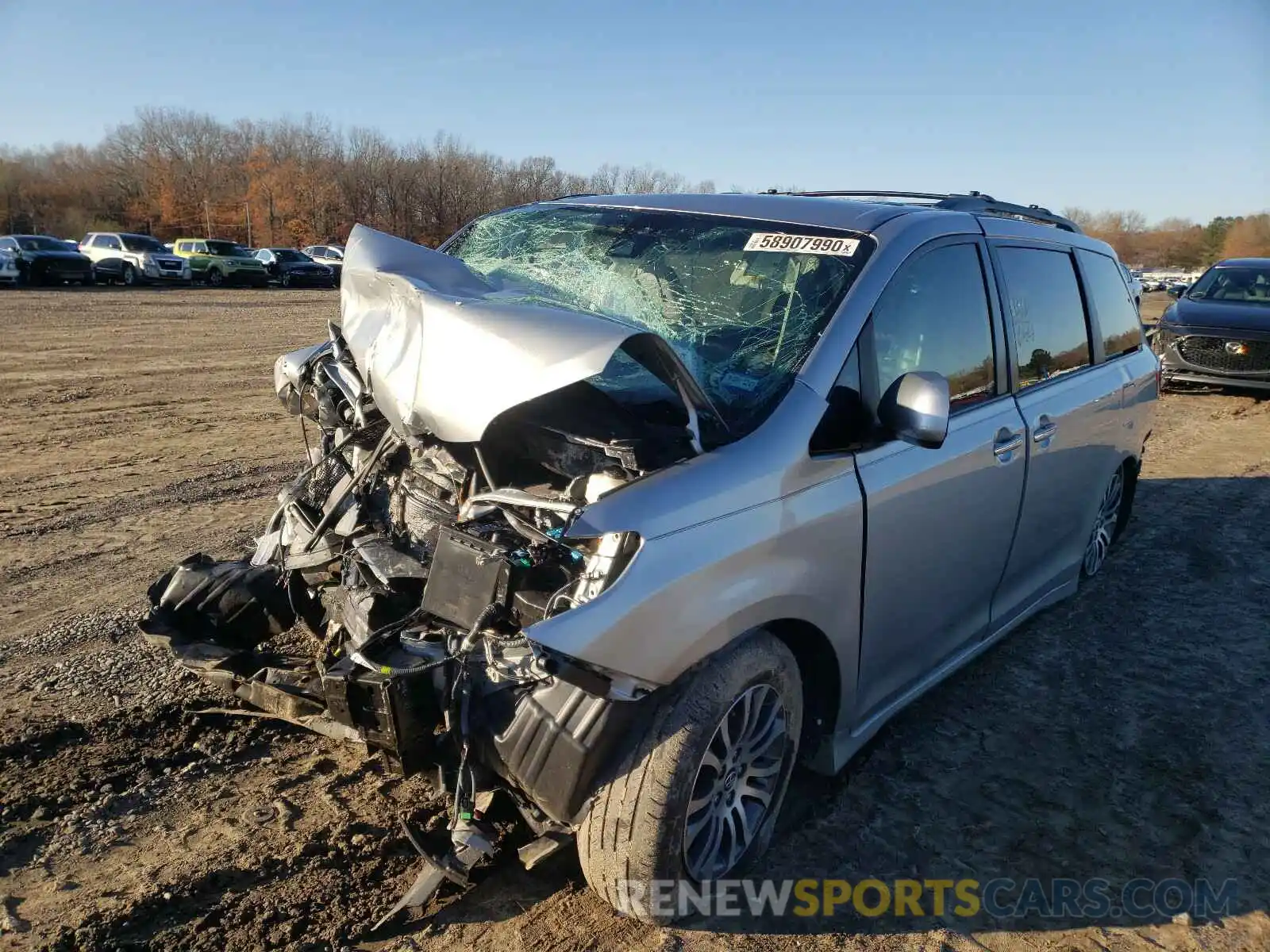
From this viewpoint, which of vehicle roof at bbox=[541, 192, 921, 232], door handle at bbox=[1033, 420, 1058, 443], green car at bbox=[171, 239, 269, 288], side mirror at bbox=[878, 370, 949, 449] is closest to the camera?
side mirror at bbox=[878, 370, 949, 449]

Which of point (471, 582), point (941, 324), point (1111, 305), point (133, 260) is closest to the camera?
point (471, 582)

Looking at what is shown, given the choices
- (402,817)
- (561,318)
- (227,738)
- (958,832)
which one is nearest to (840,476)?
(561,318)

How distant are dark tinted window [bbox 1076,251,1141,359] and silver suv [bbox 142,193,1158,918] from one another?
2.47 feet

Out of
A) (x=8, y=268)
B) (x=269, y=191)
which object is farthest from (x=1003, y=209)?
(x=269, y=191)

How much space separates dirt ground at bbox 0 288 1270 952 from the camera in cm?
255

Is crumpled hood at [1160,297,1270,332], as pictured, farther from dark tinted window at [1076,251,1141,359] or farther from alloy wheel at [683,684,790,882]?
alloy wheel at [683,684,790,882]

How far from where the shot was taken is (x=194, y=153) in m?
70.3

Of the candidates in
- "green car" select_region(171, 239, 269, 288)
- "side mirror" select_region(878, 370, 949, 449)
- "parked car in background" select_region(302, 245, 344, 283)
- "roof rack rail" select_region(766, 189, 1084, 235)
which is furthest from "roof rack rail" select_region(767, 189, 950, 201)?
"parked car in background" select_region(302, 245, 344, 283)

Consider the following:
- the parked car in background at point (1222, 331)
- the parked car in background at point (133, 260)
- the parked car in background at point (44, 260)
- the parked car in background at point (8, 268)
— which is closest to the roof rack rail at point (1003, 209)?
the parked car in background at point (1222, 331)

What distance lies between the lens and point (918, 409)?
272 cm

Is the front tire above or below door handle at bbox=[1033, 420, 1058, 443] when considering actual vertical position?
below

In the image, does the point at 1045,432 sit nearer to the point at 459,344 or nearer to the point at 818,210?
the point at 818,210

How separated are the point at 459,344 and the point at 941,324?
1.82 meters

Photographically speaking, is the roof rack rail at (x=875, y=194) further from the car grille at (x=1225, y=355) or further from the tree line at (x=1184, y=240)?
the tree line at (x=1184, y=240)
